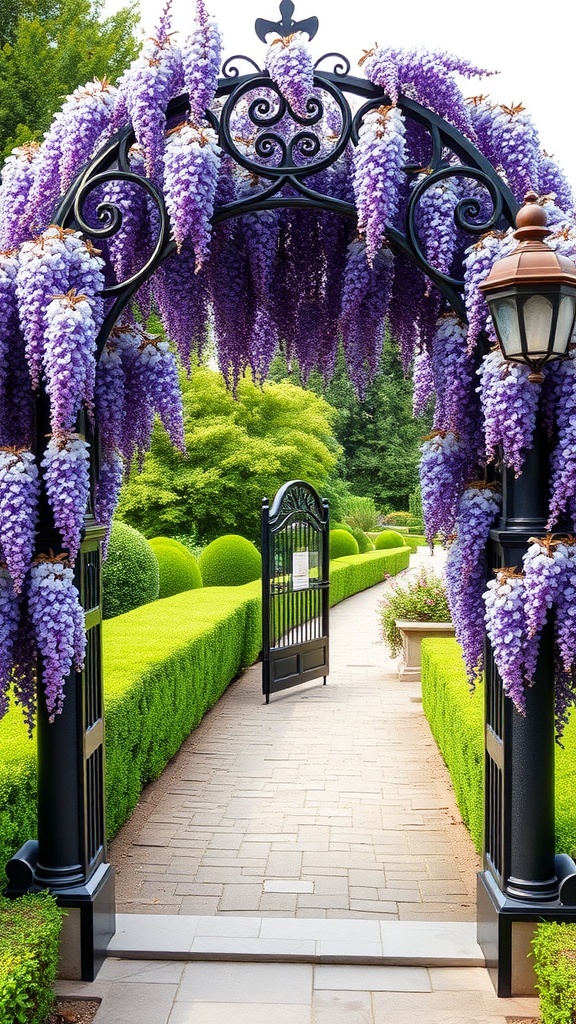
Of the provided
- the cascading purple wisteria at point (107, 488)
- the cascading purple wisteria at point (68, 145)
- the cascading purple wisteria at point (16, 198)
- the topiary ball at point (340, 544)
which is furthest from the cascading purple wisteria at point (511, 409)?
the topiary ball at point (340, 544)

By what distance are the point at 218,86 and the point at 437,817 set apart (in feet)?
13.6

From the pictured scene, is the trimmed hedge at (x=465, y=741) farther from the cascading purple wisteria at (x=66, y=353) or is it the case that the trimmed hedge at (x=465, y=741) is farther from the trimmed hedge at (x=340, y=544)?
the trimmed hedge at (x=340, y=544)

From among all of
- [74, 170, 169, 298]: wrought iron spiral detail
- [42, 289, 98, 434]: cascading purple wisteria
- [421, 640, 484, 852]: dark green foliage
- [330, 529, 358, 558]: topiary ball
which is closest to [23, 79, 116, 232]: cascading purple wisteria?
[74, 170, 169, 298]: wrought iron spiral detail

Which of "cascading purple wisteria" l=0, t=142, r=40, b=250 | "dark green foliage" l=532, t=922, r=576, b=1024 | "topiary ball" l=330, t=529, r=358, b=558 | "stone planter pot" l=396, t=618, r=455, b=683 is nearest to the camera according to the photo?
"dark green foliage" l=532, t=922, r=576, b=1024

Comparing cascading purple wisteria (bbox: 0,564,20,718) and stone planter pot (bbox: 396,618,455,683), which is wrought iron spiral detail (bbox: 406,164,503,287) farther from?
stone planter pot (bbox: 396,618,455,683)

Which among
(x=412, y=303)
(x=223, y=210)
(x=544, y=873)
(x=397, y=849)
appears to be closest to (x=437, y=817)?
(x=397, y=849)

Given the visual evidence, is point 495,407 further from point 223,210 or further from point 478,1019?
point 478,1019

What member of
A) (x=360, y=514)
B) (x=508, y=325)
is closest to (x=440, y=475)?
(x=508, y=325)

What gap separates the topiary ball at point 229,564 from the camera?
46.5ft

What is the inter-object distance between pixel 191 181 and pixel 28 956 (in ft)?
8.25

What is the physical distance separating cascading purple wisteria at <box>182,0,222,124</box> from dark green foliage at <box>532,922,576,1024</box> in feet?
9.70

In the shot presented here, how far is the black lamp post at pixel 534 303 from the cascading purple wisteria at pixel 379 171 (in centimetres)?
44

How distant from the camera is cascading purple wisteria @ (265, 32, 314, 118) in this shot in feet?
10.7

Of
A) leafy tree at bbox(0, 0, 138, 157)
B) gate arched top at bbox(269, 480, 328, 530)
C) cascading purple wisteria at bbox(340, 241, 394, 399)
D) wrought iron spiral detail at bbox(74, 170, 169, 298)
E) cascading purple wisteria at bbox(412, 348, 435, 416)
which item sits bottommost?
gate arched top at bbox(269, 480, 328, 530)
